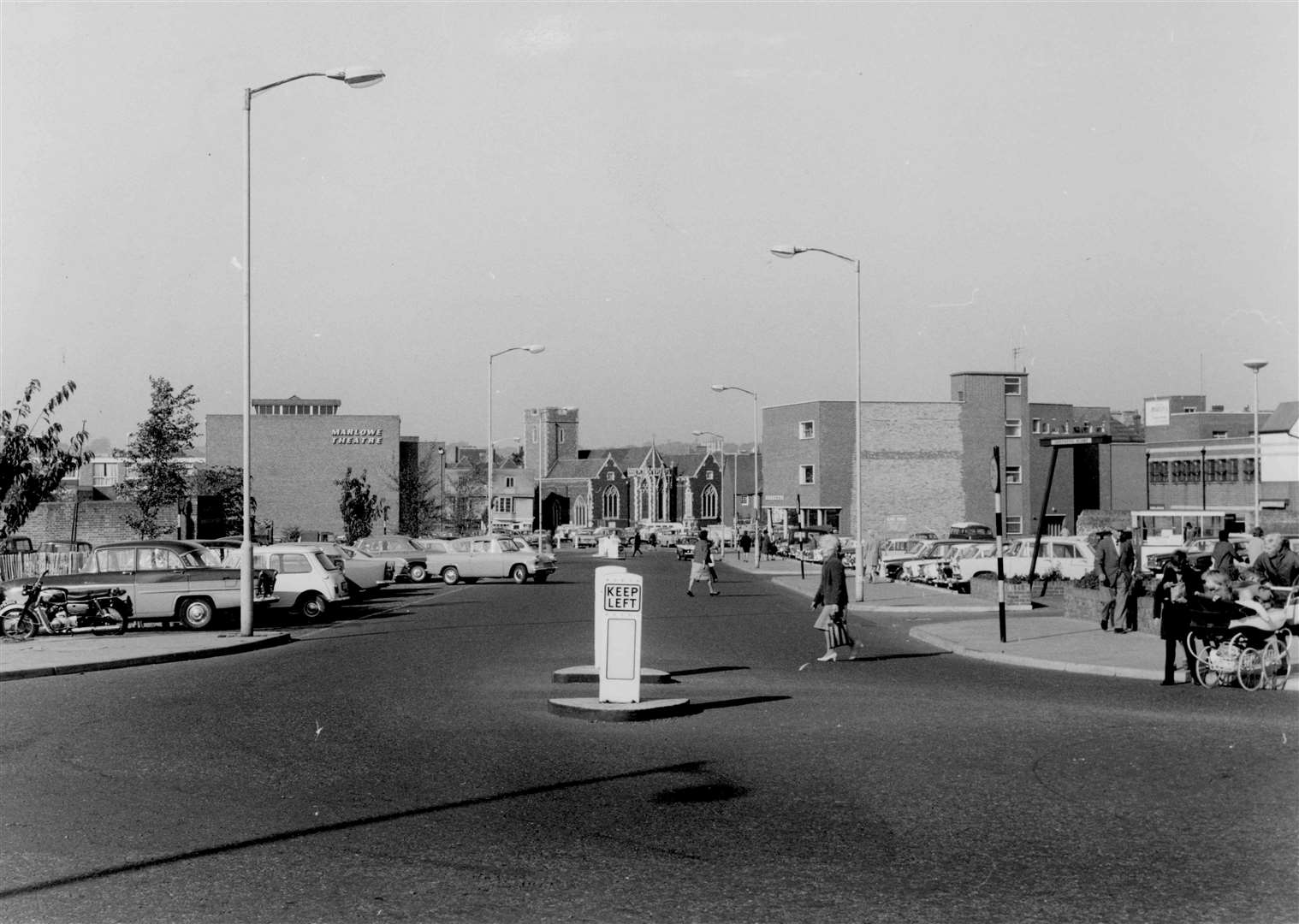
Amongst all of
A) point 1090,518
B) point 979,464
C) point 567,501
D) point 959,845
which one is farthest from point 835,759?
point 567,501

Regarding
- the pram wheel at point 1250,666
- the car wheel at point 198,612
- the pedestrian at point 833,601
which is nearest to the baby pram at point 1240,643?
the pram wheel at point 1250,666

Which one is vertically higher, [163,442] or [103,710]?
[163,442]

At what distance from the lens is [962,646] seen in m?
20.1

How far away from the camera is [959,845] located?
770 cm

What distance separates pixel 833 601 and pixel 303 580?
13318 mm

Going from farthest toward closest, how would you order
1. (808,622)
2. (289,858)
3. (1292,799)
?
(808,622), (1292,799), (289,858)

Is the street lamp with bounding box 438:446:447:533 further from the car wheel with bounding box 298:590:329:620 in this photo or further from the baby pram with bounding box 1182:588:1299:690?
the baby pram with bounding box 1182:588:1299:690

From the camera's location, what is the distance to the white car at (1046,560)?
34.8m

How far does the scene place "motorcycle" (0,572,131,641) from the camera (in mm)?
21406

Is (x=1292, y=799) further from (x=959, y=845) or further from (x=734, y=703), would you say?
(x=734, y=703)

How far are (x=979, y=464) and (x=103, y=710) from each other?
75041 millimetres

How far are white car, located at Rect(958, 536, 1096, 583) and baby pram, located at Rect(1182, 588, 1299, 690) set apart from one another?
62.4 feet

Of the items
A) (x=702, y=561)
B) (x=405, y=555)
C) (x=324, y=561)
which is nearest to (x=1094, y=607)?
(x=702, y=561)

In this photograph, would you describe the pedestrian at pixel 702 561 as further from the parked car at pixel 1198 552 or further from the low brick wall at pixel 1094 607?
the parked car at pixel 1198 552
